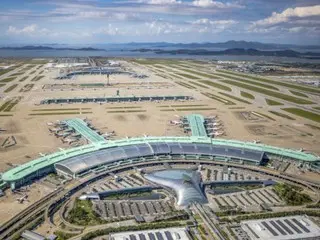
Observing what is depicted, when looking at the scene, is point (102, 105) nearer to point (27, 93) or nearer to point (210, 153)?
point (27, 93)

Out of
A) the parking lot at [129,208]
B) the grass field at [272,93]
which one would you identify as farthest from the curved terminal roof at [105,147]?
the grass field at [272,93]

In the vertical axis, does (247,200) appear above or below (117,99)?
below

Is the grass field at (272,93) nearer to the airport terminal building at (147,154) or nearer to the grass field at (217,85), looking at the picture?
the grass field at (217,85)

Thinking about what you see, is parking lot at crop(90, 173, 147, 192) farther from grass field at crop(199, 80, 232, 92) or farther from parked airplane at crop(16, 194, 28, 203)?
grass field at crop(199, 80, 232, 92)

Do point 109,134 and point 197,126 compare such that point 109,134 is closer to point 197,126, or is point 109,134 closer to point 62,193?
point 197,126

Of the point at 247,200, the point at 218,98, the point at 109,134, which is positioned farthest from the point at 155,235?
the point at 218,98

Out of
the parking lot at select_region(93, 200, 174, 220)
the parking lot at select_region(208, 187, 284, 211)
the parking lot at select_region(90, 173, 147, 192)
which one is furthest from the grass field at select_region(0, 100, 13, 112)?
the parking lot at select_region(208, 187, 284, 211)

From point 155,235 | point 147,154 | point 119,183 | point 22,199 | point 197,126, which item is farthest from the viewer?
point 197,126
